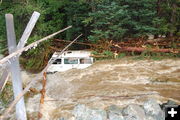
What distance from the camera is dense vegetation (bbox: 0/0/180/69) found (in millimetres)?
11477

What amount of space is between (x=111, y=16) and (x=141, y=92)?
17.5ft

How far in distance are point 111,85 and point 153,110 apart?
2569 mm

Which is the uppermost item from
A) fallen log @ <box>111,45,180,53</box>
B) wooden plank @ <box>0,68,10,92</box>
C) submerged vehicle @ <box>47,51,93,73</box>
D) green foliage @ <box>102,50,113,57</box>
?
wooden plank @ <box>0,68,10,92</box>

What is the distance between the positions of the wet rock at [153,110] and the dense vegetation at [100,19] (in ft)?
19.8

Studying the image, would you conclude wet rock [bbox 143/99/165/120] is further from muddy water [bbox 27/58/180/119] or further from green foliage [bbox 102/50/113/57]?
green foliage [bbox 102/50/113/57]

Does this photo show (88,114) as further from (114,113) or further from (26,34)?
(26,34)

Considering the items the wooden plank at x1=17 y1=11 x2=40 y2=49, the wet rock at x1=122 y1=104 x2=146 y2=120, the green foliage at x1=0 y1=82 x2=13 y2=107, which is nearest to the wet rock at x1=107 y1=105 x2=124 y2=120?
the wet rock at x1=122 y1=104 x2=146 y2=120

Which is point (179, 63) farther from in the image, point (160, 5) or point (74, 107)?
point (74, 107)

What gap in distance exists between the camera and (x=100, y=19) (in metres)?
12.1

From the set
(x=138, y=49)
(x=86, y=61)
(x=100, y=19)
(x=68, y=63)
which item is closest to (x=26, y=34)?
(x=68, y=63)

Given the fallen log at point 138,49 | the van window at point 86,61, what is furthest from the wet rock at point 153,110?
the fallen log at point 138,49

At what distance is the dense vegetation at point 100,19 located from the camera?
37.7 ft

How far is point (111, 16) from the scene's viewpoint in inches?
456

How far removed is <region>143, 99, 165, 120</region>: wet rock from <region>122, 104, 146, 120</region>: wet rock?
0.59 ft
